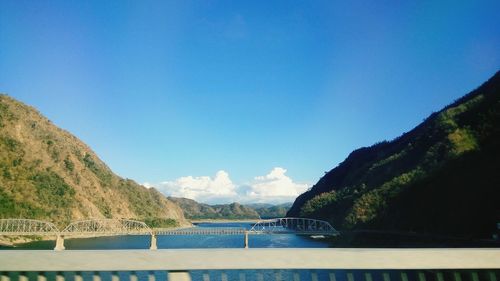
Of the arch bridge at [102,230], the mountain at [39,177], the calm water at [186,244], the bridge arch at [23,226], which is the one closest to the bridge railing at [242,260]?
the arch bridge at [102,230]

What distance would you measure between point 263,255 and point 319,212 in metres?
166

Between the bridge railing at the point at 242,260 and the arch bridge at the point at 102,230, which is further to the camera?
the arch bridge at the point at 102,230

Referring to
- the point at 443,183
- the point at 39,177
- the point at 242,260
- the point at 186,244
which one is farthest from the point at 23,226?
the point at 242,260

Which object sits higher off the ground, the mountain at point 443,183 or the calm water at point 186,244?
the mountain at point 443,183

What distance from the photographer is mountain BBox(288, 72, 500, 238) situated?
63406 millimetres

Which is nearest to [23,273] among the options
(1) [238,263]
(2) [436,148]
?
(1) [238,263]

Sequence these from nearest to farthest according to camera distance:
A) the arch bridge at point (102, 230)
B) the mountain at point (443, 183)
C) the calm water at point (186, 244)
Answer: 1. the mountain at point (443, 183)
2. the arch bridge at point (102, 230)
3. the calm water at point (186, 244)

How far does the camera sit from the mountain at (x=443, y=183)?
208 feet

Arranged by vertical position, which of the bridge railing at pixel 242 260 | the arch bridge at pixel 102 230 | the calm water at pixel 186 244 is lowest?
the calm water at pixel 186 244

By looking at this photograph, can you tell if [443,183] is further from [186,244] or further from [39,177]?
[39,177]

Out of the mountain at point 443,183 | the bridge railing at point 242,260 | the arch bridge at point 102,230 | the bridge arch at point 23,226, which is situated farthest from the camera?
the bridge arch at point 23,226

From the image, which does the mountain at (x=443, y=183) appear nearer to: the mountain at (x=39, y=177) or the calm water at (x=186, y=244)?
the calm water at (x=186, y=244)

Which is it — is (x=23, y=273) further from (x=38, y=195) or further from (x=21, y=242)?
(x=38, y=195)

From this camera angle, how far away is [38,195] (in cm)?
15275
